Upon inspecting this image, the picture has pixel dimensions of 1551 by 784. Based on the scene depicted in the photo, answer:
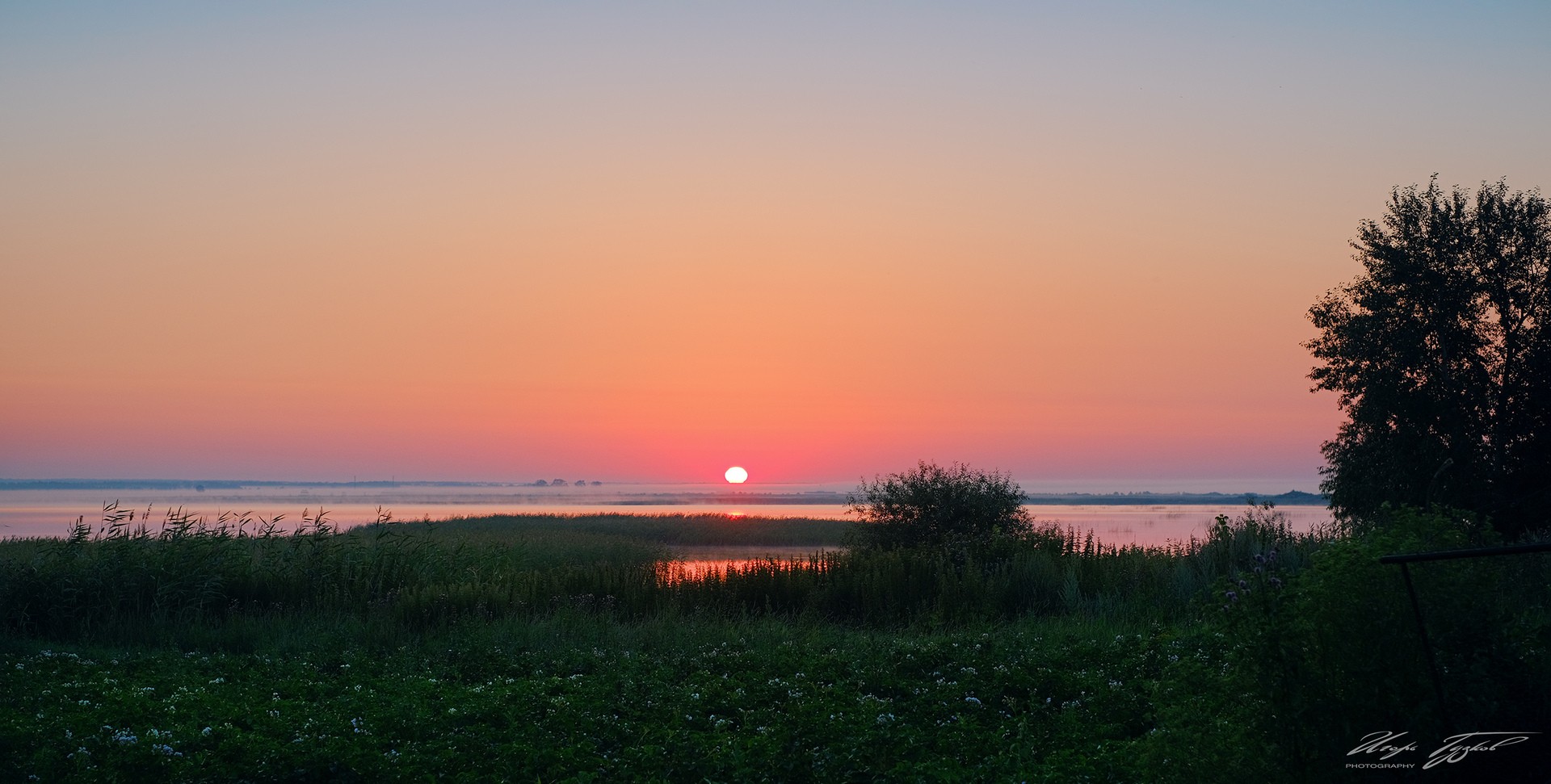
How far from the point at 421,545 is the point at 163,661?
38.0 feet

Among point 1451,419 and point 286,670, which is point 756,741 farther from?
point 1451,419

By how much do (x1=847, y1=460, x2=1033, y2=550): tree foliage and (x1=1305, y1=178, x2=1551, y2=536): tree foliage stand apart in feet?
38.9

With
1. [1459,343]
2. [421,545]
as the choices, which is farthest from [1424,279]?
[421,545]

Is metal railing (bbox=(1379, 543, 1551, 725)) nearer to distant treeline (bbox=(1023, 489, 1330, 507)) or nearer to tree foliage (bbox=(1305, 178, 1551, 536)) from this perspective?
tree foliage (bbox=(1305, 178, 1551, 536))

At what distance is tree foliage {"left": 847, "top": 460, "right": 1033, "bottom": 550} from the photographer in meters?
27.3

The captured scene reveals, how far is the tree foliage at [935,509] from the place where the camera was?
2734 centimetres

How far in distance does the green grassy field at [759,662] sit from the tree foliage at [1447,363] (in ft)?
40.4

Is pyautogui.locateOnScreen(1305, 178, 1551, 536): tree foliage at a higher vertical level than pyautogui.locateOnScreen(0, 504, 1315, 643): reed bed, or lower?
higher

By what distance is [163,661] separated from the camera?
13367 millimetres

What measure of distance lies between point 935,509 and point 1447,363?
688 inches

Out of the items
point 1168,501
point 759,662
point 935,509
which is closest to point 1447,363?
point 935,509
